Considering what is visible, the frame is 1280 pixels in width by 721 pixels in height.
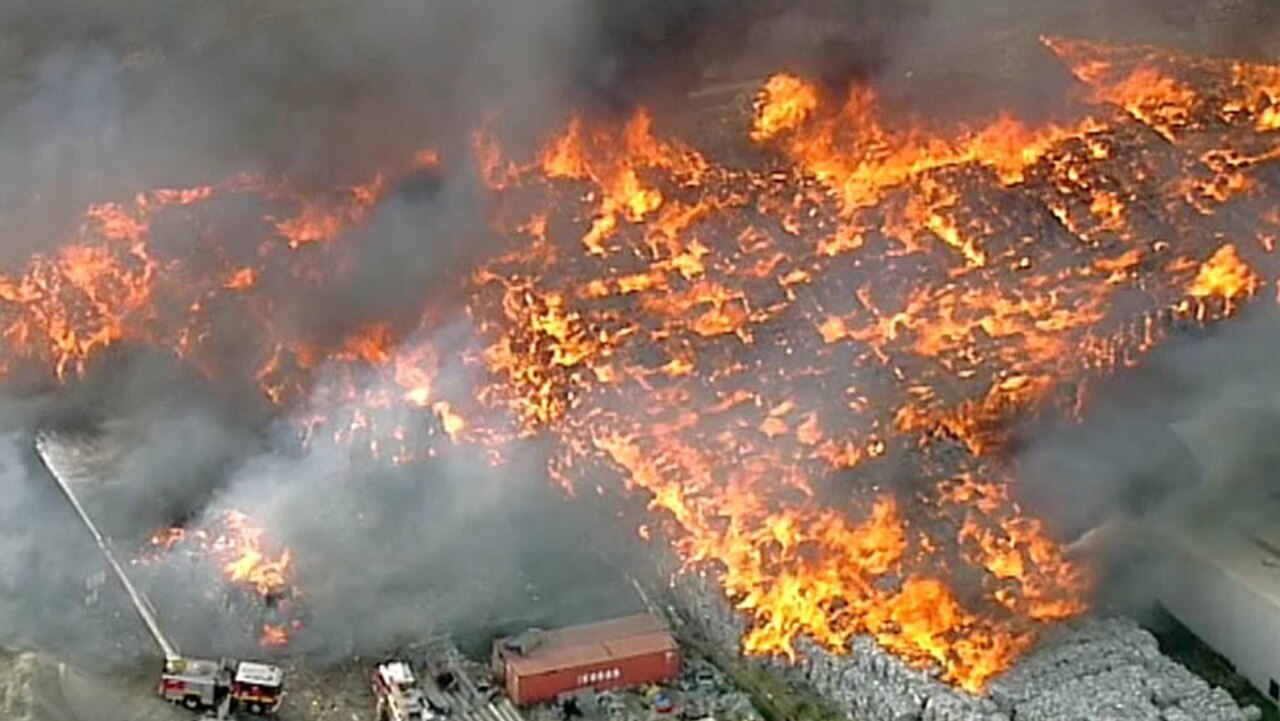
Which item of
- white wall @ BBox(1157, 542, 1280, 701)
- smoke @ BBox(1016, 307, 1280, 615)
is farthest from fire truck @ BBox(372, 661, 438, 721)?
white wall @ BBox(1157, 542, 1280, 701)

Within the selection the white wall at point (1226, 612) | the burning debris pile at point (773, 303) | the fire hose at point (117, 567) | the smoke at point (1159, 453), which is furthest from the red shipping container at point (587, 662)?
the white wall at point (1226, 612)

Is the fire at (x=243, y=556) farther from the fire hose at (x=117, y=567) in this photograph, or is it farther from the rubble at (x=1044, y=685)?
the rubble at (x=1044, y=685)

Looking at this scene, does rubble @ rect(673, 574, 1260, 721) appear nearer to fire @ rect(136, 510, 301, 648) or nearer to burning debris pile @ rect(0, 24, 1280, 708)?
burning debris pile @ rect(0, 24, 1280, 708)

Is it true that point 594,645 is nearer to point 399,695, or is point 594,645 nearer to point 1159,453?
point 399,695

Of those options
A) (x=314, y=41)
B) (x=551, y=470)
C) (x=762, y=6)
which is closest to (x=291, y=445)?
(x=551, y=470)

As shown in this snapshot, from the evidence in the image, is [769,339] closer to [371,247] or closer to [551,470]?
[551,470]

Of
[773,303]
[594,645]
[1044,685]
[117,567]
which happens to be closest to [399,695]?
[594,645]
